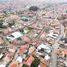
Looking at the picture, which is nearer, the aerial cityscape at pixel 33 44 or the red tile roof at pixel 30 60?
the red tile roof at pixel 30 60

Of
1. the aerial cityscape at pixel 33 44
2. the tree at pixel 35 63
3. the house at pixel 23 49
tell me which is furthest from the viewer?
the house at pixel 23 49

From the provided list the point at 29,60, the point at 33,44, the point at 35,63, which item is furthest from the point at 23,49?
the point at 35,63

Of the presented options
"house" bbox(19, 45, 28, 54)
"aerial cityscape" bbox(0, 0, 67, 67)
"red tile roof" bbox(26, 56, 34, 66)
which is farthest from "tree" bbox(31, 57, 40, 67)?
"house" bbox(19, 45, 28, 54)

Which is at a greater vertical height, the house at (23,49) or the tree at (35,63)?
the house at (23,49)

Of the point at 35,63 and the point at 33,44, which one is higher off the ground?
the point at 33,44

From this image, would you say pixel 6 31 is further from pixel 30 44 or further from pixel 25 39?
pixel 30 44

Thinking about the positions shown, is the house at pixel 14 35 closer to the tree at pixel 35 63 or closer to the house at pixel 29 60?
the house at pixel 29 60

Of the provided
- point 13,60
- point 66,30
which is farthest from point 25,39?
point 66,30

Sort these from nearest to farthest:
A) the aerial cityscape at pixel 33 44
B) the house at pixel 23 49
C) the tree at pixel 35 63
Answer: the tree at pixel 35 63, the aerial cityscape at pixel 33 44, the house at pixel 23 49

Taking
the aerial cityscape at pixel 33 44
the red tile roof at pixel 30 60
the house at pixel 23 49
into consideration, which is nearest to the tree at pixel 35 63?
the aerial cityscape at pixel 33 44

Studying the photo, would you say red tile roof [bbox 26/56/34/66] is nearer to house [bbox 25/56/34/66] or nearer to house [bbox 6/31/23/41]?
house [bbox 25/56/34/66]

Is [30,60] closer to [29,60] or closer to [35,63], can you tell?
[29,60]
